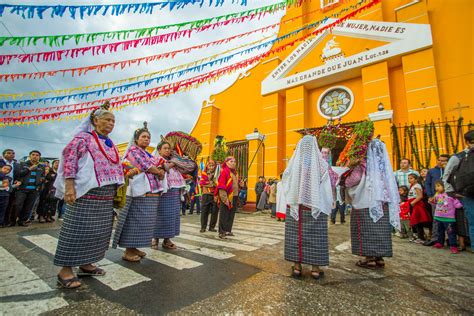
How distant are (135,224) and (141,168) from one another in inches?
28.6

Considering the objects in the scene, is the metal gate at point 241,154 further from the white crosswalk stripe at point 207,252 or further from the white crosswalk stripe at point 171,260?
the white crosswalk stripe at point 171,260

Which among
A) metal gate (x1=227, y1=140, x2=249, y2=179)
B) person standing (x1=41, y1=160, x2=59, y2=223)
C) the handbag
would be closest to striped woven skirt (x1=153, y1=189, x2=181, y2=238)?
the handbag

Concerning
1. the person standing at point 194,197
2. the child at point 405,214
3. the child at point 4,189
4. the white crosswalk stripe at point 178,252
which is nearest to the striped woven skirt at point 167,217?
the white crosswalk stripe at point 178,252

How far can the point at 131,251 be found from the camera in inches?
118

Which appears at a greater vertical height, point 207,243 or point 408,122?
point 408,122

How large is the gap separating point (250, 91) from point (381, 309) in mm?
13590

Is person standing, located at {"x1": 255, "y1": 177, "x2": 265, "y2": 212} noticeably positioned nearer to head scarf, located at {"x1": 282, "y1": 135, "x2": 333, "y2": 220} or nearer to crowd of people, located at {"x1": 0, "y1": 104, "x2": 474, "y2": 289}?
crowd of people, located at {"x1": 0, "y1": 104, "x2": 474, "y2": 289}

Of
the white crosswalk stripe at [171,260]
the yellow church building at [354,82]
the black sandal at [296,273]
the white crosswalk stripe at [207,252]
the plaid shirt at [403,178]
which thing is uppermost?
the yellow church building at [354,82]

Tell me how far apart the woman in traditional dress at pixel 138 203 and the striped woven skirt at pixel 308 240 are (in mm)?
1819

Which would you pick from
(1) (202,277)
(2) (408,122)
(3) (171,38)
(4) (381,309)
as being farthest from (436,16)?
(1) (202,277)

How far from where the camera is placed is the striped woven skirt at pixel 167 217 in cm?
363

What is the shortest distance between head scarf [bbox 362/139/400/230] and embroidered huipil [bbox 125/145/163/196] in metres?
2.89

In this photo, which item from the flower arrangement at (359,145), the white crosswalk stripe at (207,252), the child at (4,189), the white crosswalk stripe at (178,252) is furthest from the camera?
the child at (4,189)

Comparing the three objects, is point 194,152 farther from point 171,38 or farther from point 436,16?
point 436,16
